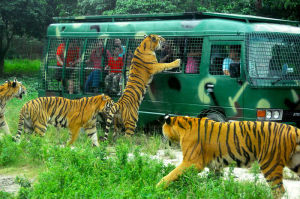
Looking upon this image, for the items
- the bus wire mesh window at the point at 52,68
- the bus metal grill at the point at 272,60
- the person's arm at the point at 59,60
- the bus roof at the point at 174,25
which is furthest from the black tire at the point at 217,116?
the bus wire mesh window at the point at 52,68

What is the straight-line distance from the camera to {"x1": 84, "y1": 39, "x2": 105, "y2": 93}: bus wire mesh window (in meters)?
10.3

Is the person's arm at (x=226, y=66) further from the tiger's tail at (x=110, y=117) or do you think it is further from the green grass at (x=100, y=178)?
the green grass at (x=100, y=178)

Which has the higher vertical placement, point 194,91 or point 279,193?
point 194,91

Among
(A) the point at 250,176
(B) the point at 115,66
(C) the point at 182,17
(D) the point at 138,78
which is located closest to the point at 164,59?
(D) the point at 138,78

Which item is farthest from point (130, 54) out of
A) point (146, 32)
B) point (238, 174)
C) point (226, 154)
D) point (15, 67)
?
point (15, 67)

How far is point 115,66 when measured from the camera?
10.1 meters

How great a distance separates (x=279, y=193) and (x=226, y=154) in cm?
77

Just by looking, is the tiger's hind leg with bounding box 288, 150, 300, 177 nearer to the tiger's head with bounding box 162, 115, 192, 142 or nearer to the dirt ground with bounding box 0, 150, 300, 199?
the dirt ground with bounding box 0, 150, 300, 199

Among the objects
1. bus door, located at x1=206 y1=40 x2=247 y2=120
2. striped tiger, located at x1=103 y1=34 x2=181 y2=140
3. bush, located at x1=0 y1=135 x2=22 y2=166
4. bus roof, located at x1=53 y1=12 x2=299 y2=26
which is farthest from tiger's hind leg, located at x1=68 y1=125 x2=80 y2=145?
bus roof, located at x1=53 y1=12 x2=299 y2=26

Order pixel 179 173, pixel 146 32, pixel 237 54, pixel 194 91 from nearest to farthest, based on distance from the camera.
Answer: pixel 179 173
pixel 237 54
pixel 194 91
pixel 146 32

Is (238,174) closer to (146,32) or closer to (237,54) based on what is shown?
(237,54)

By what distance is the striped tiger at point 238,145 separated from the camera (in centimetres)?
533

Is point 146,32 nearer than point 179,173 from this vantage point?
No

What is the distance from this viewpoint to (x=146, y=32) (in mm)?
9812
